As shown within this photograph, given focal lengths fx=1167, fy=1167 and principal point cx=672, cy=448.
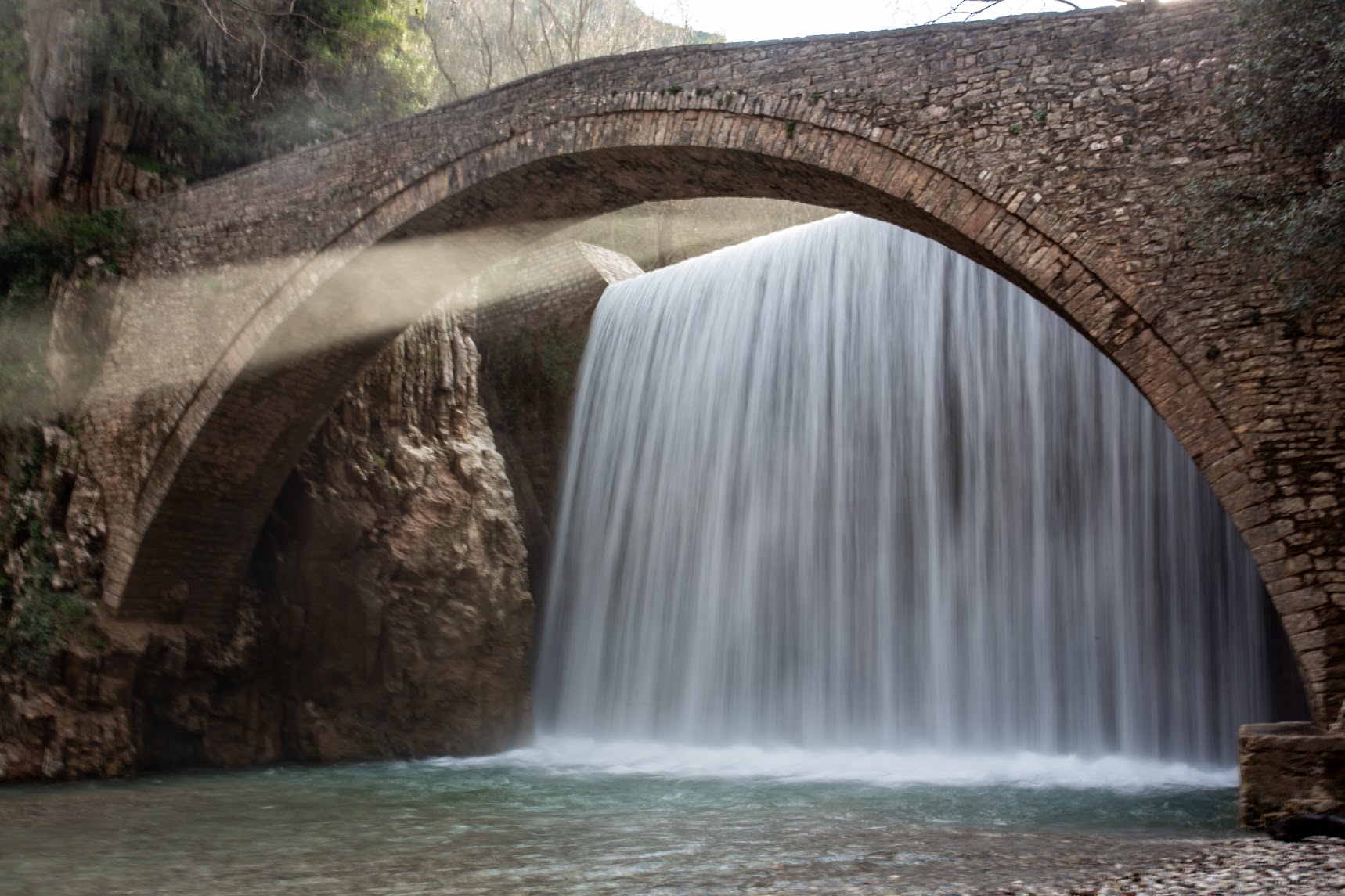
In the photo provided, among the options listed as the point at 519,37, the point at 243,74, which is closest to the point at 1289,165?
the point at 243,74

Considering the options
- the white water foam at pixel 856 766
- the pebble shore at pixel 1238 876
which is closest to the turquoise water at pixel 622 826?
the white water foam at pixel 856 766

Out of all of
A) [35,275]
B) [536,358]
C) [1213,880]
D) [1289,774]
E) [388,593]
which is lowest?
[1213,880]

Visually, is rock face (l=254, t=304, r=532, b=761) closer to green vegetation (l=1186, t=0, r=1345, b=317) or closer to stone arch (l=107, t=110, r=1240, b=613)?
stone arch (l=107, t=110, r=1240, b=613)

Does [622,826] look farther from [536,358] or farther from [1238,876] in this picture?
[536,358]

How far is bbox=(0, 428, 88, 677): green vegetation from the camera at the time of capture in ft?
31.6

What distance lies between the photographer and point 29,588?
9.86 metres

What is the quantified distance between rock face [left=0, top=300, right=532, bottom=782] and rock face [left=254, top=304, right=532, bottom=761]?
0.02 metres

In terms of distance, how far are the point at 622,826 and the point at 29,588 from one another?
20.3ft

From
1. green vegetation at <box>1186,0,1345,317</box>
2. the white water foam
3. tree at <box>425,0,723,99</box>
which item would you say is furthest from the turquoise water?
tree at <box>425,0,723,99</box>

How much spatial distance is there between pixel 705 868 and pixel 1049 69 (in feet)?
15.0

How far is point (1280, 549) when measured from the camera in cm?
557

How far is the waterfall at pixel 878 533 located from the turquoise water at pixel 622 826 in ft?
1.99

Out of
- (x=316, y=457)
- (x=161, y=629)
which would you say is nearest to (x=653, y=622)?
(x=316, y=457)

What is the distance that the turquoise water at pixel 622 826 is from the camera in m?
4.82
